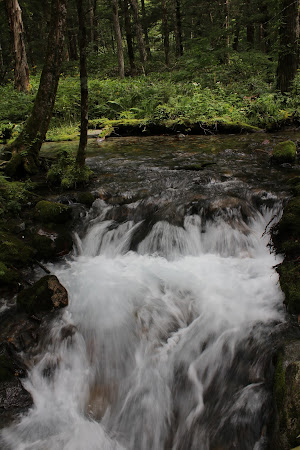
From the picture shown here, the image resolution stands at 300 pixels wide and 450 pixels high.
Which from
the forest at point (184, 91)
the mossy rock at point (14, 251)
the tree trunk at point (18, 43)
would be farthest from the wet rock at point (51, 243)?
the tree trunk at point (18, 43)

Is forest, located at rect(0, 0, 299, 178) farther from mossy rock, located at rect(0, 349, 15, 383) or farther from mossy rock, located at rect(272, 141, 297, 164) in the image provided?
mossy rock, located at rect(0, 349, 15, 383)

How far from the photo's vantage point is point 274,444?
2605mm

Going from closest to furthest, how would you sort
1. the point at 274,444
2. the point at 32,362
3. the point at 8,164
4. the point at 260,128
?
the point at 274,444, the point at 32,362, the point at 8,164, the point at 260,128

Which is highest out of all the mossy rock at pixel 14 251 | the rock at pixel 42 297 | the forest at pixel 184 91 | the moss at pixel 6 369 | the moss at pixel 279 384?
the forest at pixel 184 91

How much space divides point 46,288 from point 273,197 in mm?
4678

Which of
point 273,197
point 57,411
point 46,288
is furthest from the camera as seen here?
point 273,197

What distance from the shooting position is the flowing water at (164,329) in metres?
3.25

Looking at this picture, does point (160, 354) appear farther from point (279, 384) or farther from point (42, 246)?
point (42, 246)

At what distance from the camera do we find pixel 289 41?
1091 cm

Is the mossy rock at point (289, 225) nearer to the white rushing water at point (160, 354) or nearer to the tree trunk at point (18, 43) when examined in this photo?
the white rushing water at point (160, 354)

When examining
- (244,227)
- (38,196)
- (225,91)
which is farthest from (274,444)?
(225,91)

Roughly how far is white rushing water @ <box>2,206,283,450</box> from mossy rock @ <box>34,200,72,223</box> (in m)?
0.93

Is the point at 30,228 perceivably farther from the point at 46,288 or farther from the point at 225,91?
the point at 225,91

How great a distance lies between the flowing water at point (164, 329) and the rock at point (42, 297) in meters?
0.26
